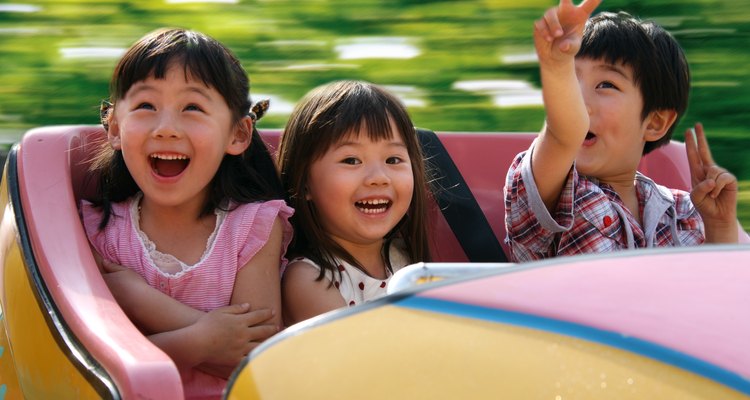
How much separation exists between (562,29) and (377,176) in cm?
42

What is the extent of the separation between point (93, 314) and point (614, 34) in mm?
1121

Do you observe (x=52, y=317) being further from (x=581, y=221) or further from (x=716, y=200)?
(x=716, y=200)

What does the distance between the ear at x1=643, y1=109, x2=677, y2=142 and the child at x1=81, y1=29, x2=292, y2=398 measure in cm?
74

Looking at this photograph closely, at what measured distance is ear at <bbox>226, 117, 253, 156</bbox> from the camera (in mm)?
1934

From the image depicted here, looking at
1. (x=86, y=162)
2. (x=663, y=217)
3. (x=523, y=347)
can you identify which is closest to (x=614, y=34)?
(x=663, y=217)

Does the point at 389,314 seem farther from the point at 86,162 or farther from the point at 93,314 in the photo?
the point at 86,162

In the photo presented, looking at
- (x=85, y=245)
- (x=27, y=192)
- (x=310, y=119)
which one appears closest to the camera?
(x=85, y=245)

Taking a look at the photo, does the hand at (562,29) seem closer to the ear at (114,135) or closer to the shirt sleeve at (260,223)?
the shirt sleeve at (260,223)

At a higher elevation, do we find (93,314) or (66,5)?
(66,5)

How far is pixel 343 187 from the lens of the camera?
193 centimetres

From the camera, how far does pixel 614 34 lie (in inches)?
82.1

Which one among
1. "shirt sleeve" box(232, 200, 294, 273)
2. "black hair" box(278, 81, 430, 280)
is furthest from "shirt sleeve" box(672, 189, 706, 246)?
"shirt sleeve" box(232, 200, 294, 273)

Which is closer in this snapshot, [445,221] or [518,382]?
[518,382]

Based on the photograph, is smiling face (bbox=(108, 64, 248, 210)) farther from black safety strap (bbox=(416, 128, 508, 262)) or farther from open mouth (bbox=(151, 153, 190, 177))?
black safety strap (bbox=(416, 128, 508, 262))
